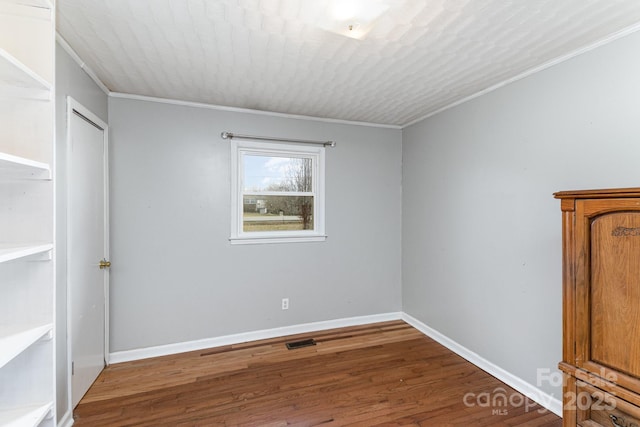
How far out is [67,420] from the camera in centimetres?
190

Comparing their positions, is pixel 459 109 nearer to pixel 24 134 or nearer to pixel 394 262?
pixel 394 262

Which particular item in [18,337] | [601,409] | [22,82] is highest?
[22,82]

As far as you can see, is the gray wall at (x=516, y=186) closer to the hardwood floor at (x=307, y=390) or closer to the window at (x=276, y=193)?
the hardwood floor at (x=307, y=390)

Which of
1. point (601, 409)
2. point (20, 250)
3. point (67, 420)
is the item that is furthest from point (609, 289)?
point (67, 420)

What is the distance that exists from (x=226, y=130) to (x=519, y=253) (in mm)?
2905

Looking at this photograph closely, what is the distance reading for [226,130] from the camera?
305cm

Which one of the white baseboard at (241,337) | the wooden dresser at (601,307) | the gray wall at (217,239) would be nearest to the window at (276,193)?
the gray wall at (217,239)

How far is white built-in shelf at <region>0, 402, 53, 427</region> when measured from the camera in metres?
1.05

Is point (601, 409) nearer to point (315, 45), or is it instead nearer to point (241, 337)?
point (315, 45)

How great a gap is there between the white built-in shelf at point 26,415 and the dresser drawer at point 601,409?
2.27 m

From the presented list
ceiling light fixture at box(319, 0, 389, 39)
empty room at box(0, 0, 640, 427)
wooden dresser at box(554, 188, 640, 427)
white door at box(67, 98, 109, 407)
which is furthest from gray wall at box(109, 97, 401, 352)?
wooden dresser at box(554, 188, 640, 427)

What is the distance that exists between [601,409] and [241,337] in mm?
2811

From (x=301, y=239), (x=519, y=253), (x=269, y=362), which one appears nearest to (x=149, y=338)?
(x=269, y=362)

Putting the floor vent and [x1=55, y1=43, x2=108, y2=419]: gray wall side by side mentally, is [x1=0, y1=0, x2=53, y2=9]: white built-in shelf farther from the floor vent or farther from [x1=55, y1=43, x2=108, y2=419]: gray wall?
the floor vent
